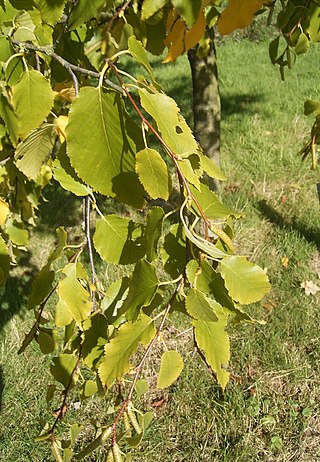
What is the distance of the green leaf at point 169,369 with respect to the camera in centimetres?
79

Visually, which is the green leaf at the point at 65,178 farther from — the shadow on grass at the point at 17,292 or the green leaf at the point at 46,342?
the shadow on grass at the point at 17,292

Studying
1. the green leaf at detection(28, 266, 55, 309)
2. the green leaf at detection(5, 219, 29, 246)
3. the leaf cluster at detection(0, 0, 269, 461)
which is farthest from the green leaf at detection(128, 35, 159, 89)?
the green leaf at detection(5, 219, 29, 246)

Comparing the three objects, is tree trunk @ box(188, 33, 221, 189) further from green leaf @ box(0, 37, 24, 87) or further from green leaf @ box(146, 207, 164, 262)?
green leaf @ box(146, 207, 164, 262)

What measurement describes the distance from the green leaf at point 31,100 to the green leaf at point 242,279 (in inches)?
13.5

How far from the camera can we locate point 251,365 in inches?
88.7

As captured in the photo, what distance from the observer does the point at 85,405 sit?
7.14ft

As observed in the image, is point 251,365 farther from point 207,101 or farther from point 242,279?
point 242,279

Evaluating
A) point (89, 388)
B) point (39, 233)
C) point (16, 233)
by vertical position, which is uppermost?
point (89, 388)

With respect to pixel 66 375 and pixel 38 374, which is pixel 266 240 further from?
pixel 66 375

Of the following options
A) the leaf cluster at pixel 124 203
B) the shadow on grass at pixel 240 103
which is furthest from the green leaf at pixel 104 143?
the shadow on grass at pixel 240 103

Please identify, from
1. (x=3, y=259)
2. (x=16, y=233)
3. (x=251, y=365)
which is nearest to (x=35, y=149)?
(x=3, y=259)

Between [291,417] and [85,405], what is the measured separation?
2.58 feet

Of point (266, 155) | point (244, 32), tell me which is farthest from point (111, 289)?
point (244, 32)

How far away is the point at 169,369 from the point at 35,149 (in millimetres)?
382
